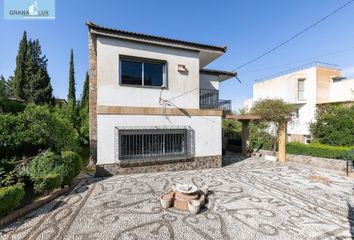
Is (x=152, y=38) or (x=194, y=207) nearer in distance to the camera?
(x=194, y=207)

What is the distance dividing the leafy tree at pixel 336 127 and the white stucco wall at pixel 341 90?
6.10 m

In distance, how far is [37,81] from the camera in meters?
30.3

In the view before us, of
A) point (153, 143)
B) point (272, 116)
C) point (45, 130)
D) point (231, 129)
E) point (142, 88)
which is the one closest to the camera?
point (45, 130)

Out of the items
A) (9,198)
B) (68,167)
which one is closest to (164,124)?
(68,167)

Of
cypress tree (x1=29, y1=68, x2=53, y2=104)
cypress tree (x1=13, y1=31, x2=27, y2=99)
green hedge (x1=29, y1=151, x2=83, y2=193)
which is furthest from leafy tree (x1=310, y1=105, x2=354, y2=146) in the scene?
cypress tree (x1=13, y1=31, x2=27, y2=99)

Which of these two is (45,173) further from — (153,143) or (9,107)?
(9,107)

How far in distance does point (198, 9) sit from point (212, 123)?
7.61 m

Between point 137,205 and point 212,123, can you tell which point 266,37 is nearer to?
point 212,123

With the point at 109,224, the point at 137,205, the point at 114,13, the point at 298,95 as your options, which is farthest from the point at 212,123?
the point at 298,95

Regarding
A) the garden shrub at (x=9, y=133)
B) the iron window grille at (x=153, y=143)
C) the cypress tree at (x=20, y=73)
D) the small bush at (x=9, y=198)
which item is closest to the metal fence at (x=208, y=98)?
the iron window grille at (x=153, y=143)

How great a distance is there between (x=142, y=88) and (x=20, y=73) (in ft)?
105

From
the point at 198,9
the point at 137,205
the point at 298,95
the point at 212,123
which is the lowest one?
the point at 137,205

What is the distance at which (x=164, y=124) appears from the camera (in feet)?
33.0

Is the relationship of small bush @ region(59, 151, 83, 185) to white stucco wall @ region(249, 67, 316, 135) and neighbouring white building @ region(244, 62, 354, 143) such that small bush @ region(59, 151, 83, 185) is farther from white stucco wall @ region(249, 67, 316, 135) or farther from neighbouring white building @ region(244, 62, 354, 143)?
neighbouring white building @ region(244, 62, 354, 143)
